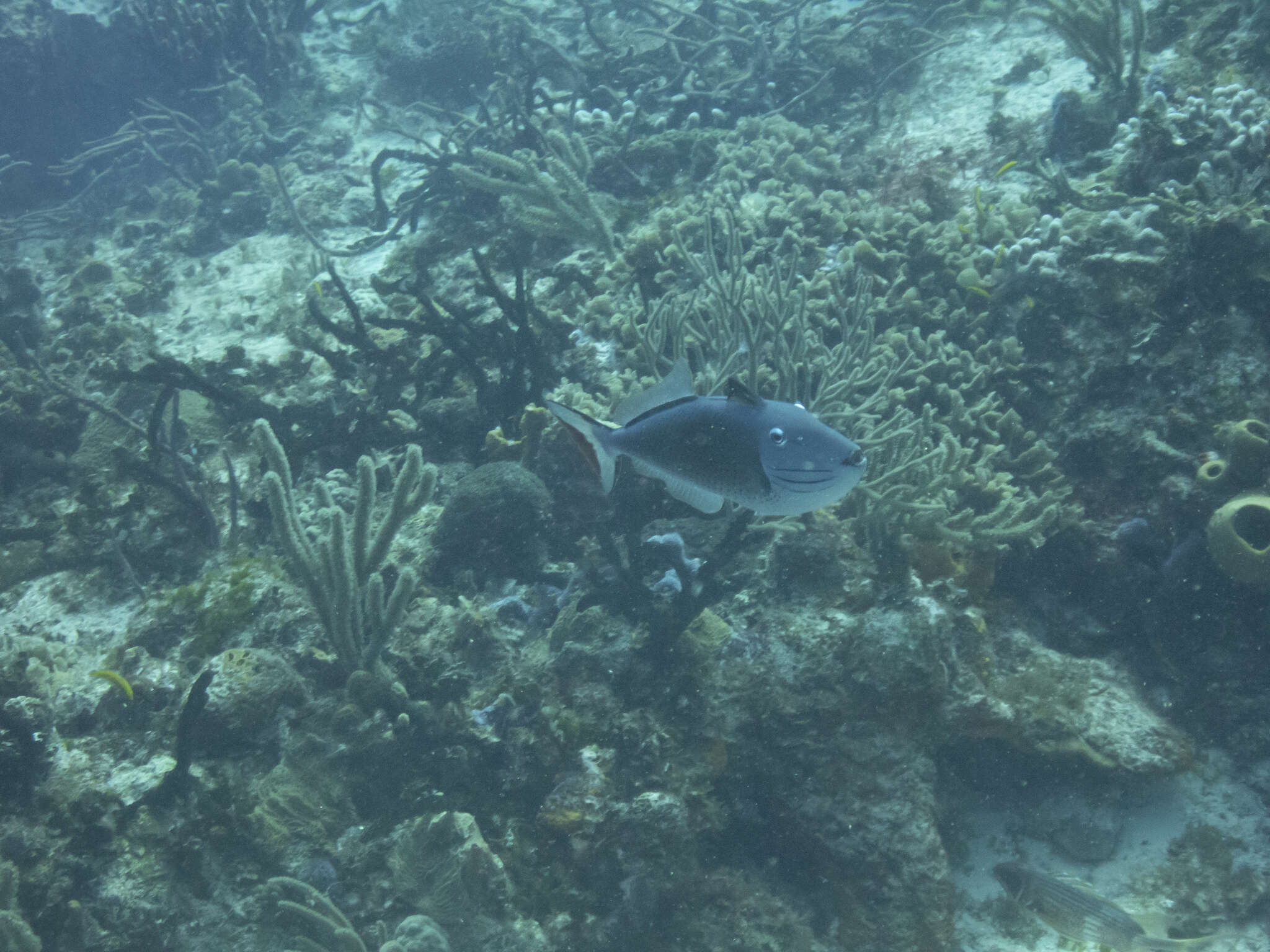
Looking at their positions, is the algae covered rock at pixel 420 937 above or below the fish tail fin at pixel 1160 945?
above

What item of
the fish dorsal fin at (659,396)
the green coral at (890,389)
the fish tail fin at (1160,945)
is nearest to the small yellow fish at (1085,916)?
the fish tail fin at (1160,945)

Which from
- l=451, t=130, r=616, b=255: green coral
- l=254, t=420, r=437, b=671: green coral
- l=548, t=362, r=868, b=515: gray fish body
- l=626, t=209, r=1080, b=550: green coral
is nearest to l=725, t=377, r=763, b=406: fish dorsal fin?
l=548, t=362, r=868, b=515: gray fish body

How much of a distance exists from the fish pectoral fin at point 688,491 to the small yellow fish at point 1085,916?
6.33 ft

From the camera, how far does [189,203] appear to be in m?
9.24

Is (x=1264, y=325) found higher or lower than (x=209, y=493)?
higher

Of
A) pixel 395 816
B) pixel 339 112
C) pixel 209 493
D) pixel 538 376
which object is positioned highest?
pixel 339 112

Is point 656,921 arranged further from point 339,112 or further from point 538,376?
point 339,112

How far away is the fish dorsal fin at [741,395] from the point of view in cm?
157

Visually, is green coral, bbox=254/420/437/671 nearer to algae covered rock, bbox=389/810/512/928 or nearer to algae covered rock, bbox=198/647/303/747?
algae covered rock, bbox=198/647/303/747

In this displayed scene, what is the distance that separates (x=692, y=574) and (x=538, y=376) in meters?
1.73

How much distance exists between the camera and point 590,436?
1.71m

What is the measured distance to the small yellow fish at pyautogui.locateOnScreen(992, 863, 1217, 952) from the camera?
2.24m

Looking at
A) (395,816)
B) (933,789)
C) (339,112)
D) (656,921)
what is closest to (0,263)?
(339,112)

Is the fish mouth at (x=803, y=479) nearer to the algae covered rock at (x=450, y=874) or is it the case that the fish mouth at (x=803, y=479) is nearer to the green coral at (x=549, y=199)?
the algae covered rock at (x=450, y=874)
